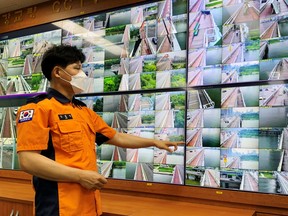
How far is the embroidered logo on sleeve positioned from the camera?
1585 millimetres

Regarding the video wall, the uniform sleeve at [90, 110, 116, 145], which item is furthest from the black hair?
the video wall

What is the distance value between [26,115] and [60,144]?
0.23 m

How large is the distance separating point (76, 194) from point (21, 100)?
2.06m

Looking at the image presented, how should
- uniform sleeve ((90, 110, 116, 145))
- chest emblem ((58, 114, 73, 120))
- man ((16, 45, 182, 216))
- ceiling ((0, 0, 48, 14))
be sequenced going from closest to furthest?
man ((16, 45, 182, 216))
chest emblem ((58, 114, 73, 120))
uniform sleeve ((90, 110, 116, 145))
ceiling ((0, 0, 48, 14))

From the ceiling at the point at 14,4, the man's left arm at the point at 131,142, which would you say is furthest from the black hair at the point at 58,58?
the ceiling at the point at 14,4

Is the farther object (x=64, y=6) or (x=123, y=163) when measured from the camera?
(x=64, y=6)

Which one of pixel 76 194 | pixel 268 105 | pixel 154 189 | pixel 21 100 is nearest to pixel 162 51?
pixel 268 105

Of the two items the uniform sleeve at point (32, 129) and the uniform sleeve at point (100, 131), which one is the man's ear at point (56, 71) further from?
the uniform sleeve at point (100, 131)

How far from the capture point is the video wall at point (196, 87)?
83.7 inches

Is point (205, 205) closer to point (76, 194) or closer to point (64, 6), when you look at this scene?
point (76, 194)

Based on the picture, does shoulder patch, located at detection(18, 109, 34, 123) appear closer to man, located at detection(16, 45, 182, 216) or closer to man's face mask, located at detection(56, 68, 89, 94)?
man, located at detection(16, 45, 182, 216)

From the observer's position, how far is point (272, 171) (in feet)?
6.79

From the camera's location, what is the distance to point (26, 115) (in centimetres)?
160

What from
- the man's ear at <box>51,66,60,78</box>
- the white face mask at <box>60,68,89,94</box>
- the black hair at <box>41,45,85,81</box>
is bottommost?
the white face mask at <box>60,68,89,94</box>
